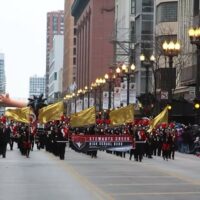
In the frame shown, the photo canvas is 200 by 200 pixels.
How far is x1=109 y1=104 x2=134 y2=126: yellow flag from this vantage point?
128ft

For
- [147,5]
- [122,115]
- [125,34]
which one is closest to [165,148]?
[122,115]

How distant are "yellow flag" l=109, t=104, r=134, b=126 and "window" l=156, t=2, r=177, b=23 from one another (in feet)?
126

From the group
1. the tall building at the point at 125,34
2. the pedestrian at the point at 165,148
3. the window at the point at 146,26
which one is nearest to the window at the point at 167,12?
the window at the point at 146,26

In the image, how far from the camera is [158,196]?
1688 cm

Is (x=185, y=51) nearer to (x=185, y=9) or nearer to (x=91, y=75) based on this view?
(x=185, y=9)

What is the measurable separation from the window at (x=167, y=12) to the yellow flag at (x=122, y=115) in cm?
3852

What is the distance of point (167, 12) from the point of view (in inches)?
3056

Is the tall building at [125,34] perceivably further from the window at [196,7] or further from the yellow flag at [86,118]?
the yellow flag at [86,118]

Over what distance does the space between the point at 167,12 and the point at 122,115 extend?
39.8 metres

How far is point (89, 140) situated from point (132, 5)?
224 ft

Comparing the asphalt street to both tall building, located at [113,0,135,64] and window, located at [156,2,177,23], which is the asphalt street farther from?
tall building, located at [113,0,135,64]

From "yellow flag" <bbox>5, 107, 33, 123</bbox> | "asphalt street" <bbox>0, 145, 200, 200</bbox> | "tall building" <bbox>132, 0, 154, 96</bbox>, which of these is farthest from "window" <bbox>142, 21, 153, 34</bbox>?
"asphalt street" <bbox>0, 145, 200, 200</bbox>

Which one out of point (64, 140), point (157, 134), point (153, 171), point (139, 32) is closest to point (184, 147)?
point (157, 134)

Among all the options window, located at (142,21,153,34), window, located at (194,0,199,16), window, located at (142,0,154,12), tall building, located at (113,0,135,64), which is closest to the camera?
A: window, located at (194,0,199,16)
